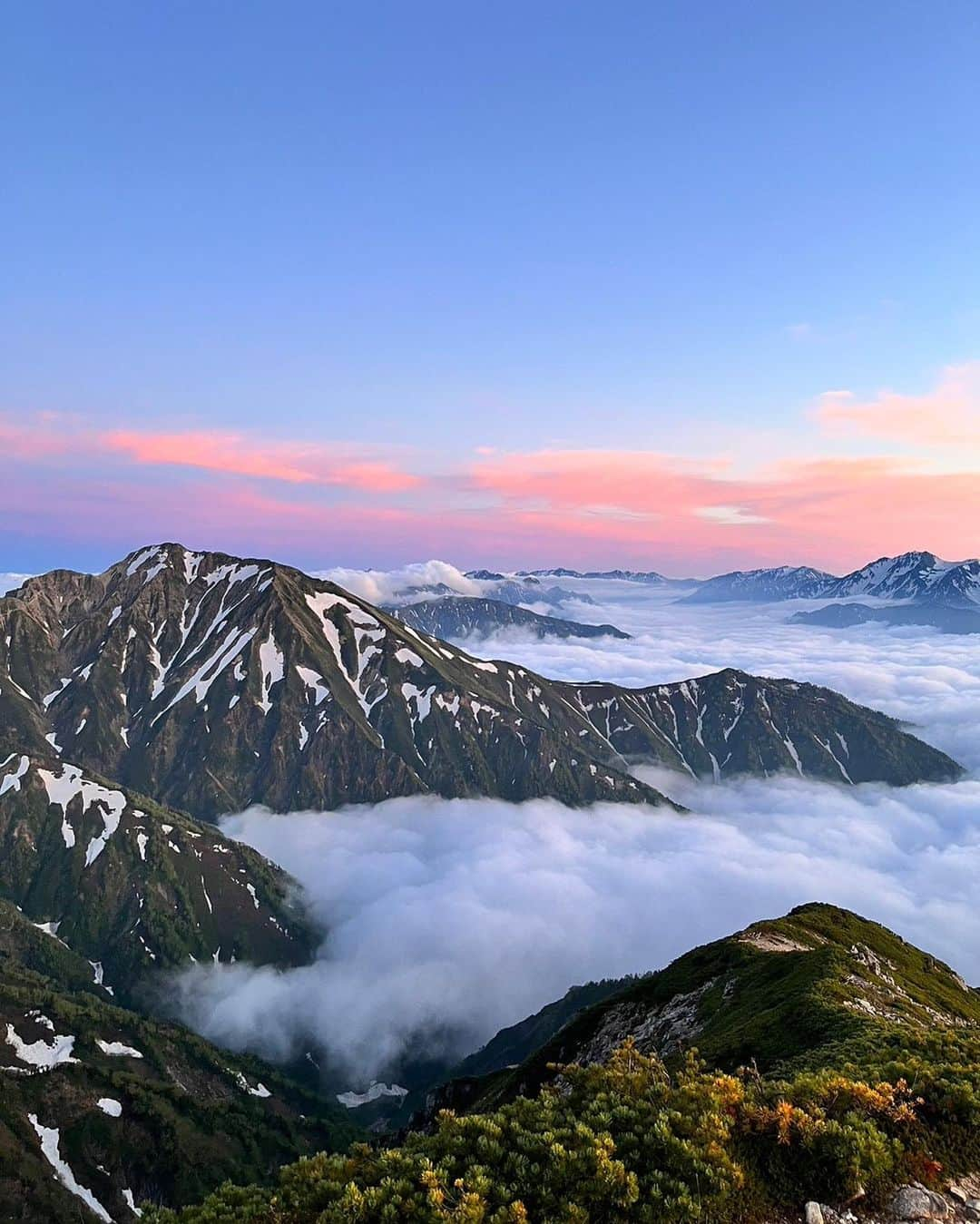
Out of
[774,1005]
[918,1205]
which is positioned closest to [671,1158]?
[918,1205]

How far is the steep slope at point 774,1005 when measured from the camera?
4119 centimetres

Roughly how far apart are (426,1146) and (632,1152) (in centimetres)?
628

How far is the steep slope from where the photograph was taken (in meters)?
41.2

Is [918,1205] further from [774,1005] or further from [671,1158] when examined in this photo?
[774,1005]

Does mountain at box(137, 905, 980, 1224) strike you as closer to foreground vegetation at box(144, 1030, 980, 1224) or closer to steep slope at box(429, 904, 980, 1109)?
foreground vegetation at box(144, 1030, 980, 1224)

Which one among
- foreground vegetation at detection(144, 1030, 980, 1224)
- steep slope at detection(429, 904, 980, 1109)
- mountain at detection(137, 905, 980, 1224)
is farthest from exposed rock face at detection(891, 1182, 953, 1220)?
steep slope at detection(429, 904, 980, 1109)

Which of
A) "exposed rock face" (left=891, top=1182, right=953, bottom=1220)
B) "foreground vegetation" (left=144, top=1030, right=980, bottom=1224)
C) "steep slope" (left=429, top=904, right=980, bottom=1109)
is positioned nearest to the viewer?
"foreground vegetation" (left=144, top=1030, right=980, bottom=1224)

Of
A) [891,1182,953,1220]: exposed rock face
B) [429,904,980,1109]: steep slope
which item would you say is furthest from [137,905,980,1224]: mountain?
[429,904,980,1109]: steep slope

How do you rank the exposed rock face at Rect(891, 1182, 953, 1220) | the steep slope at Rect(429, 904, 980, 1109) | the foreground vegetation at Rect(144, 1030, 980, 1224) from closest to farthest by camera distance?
1. the foreground vegetation at Rect(144, 1030, 980, 1224)
2. the exposed rock face at Rect(891, 1182, 953, 1220)
3. the steep slope at Rect(429, 904, 980, 1109)

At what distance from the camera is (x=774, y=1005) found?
51.0 m

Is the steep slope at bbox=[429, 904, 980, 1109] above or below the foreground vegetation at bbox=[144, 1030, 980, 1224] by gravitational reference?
below

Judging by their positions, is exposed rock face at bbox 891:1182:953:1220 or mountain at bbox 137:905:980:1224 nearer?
mountain at bbox 137:905:980:1224

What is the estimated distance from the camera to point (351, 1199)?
1762 cm

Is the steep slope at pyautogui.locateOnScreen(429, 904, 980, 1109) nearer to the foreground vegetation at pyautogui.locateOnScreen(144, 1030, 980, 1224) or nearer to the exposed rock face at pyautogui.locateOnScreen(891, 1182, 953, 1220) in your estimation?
the foreground vegetation at pyautogui.locateOnScreen(144, 1030, 980, 1224)
